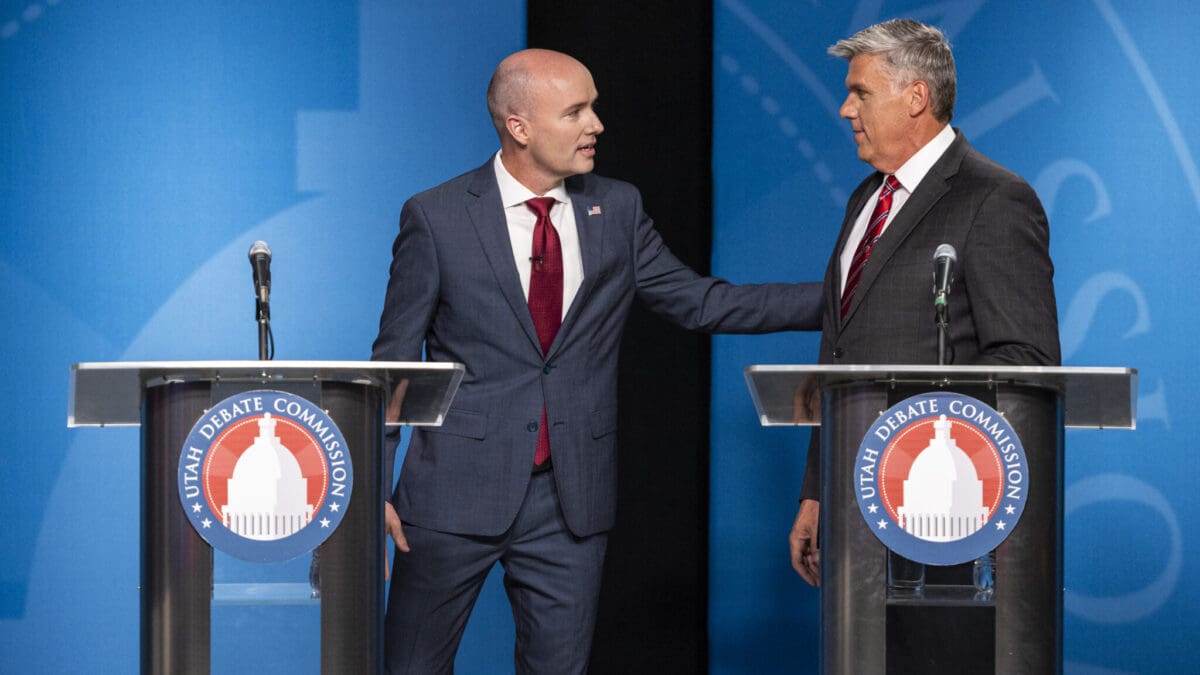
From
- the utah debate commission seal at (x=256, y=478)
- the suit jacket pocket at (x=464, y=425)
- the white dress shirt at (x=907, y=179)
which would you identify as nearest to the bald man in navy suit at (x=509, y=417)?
the suit jacket pocket at (x=464, y=425)

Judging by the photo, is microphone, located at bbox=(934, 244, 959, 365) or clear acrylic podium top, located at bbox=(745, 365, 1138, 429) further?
microphone, located at bbox=(934, 244, 959, 365)

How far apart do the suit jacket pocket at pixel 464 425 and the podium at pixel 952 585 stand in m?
1.04

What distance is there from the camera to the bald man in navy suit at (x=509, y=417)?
3.28 m

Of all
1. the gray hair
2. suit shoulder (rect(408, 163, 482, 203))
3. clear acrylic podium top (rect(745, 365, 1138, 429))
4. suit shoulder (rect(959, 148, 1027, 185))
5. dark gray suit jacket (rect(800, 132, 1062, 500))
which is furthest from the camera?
suit shoulder (rect(408, 163, 482, 203))

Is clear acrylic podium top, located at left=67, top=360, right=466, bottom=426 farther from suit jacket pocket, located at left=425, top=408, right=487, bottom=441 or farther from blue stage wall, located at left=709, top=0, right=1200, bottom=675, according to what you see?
blue stage wall, located at left=709, top=0, right=1200, bottom=675

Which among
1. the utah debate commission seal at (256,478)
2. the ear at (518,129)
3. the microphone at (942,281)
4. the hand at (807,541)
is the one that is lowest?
the hand at (807,541)

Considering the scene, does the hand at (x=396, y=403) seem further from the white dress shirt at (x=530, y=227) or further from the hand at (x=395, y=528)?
the white dress shirt at (x=530, y=227)

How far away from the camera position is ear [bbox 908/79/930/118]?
3.15 m

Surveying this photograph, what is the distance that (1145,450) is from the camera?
421 centimetres

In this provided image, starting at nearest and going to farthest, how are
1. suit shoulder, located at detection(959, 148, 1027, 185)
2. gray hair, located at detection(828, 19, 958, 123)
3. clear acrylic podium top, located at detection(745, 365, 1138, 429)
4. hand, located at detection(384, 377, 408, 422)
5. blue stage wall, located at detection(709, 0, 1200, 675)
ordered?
clear acrylic podium top, located at detection(745, 365, 1138, 429)
hand, located at detection(384, 377, 408, 422)
suit shoulder, located at detection(959, 148, 1027, 185)
gray hair, located at detection(828, 19, 958, 123)
blue stage wall, located at detection(709, 0, 1200, 675)

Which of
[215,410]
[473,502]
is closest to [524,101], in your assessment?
[473,502]

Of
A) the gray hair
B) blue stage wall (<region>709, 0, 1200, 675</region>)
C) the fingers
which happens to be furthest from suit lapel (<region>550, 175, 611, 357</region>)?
blue stage wall (<region>709, 0, 1200, 675</region>)

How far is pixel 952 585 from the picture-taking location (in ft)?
7.63

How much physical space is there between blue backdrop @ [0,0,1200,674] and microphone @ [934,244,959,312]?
1890 millimetres
